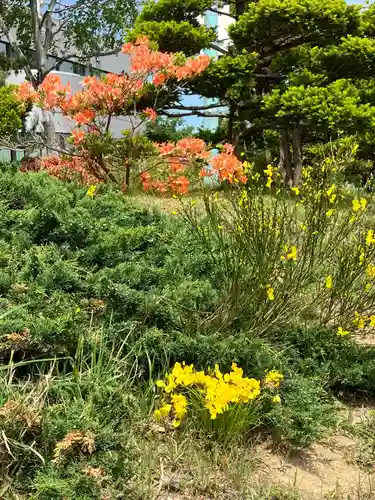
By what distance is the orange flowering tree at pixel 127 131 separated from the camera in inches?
229

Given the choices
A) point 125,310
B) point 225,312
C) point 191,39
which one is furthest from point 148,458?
point 191,39

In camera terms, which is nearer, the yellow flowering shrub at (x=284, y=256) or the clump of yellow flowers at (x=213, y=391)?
the clump of yellow flowers at (x=213, y=391)

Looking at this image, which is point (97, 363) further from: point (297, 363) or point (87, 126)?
point (87, 126)

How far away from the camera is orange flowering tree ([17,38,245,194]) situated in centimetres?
582

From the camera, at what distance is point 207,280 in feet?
10.6

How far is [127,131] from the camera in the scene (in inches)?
245

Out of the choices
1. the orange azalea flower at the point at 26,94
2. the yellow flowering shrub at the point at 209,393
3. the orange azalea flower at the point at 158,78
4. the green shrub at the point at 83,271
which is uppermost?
the orange azalea flower at the point at 158,78

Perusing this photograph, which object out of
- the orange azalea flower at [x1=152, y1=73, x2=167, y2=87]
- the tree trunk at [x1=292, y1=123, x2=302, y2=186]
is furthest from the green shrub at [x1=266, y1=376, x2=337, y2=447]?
the tree trunk at [x1=292, y1=123, x2=302, y2=186]

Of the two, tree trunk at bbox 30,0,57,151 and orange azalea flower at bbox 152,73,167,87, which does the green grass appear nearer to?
orange azalea flower at bbox 152,73,167,87

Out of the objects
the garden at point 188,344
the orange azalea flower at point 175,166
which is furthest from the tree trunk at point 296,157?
the garden at point 188,344

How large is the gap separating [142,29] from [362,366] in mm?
6874

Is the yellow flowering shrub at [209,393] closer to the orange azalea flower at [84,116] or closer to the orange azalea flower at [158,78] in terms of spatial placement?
the orange azalea flower at [84,116]

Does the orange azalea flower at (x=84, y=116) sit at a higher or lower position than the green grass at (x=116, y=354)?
higher

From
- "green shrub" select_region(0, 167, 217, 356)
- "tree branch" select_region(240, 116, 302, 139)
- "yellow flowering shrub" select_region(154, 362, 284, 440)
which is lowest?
"yellow flowering shrub" select_region(154, 362, 284, 440)
